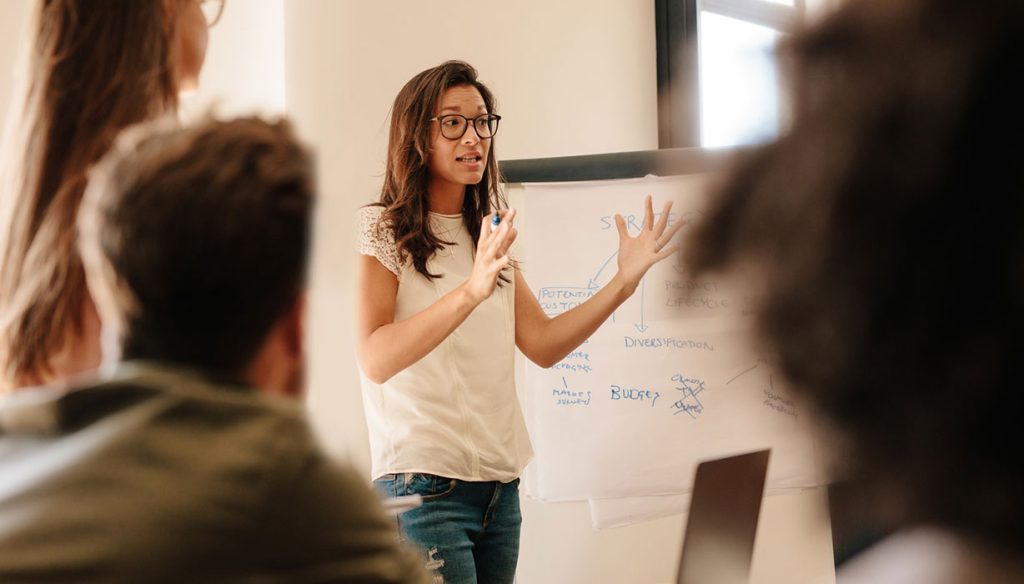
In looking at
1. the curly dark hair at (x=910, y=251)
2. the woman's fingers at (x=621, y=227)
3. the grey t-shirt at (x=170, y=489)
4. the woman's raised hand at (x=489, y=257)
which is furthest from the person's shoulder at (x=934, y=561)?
the woman's fingers at (x=621, y=227)

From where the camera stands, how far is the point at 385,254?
1931mm

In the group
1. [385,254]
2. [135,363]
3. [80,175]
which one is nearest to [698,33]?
[385,254]

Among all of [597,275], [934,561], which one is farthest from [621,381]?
[934,561]

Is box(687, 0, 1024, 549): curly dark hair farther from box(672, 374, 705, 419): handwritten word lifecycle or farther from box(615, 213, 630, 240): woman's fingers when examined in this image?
box(672, 374, 705, 419): handwritten word lifecycle

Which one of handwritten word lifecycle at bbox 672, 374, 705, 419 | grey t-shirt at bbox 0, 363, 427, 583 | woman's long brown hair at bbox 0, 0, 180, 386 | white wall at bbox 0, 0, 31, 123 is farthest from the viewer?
handwritten word lifecycle at bbox 672, 374, 705, 419

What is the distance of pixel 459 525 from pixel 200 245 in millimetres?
1347

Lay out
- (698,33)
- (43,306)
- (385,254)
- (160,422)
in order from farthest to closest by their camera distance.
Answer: (698,33)
(385,254)
(43,306)
(160,422)

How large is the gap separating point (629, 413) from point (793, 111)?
7.00ft

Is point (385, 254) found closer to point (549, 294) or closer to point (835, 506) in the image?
point (549, 294)

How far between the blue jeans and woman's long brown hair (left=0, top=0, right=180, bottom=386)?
107 centimetres

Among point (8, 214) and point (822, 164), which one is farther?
point (8, 214)

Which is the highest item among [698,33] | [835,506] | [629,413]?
[698,33]

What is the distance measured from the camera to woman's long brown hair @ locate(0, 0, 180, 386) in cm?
88

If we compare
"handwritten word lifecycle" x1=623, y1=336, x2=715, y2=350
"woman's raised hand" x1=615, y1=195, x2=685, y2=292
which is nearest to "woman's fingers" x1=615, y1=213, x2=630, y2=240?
"woman's raised hand" x1=615, y1=195, x2=685, y2=292
